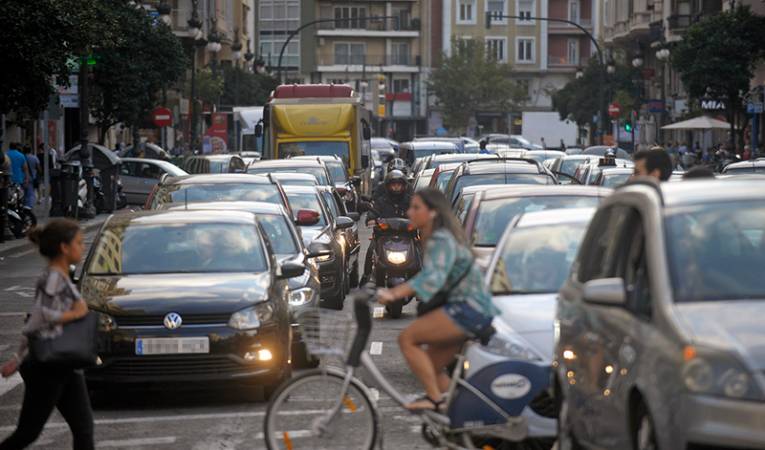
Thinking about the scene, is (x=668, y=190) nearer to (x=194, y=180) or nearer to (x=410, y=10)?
(x=194, y=180)

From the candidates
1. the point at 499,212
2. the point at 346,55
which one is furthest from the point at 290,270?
the point at 346,55

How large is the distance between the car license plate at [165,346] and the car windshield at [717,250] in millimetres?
5348

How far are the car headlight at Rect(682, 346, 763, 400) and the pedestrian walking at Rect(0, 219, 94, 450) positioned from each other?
12.2ft

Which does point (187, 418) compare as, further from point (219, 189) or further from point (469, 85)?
point (469, 85)

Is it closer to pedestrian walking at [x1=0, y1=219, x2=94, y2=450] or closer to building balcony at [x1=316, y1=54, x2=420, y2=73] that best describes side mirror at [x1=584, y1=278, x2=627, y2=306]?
pedestrian walking at [x1=0, y1=219, x2=94, y2=450]

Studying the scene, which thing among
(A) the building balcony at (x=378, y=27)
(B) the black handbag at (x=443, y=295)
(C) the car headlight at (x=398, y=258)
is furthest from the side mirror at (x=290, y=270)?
(A) the building balcony at (x=378, y=27)

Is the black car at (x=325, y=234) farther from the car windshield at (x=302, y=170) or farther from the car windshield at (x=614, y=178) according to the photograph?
the car windshield at (x=302, y=170)

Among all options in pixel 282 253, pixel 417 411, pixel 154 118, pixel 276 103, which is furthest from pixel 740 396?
pixel 154 118

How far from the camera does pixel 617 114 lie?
7800 cm

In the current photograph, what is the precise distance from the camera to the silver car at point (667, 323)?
20.1 feet

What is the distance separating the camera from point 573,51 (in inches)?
5177

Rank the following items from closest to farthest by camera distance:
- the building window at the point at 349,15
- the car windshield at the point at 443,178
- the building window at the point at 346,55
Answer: the car windshield at the point at 443,178, the building window at the point at 349,15, the building window at the point at 346,55

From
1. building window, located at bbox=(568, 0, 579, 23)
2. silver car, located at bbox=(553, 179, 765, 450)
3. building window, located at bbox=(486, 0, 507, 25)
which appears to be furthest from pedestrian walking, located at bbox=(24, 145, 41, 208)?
building window, located at bbox=(568, 0, 579, 23)

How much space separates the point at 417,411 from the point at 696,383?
10.6ft
